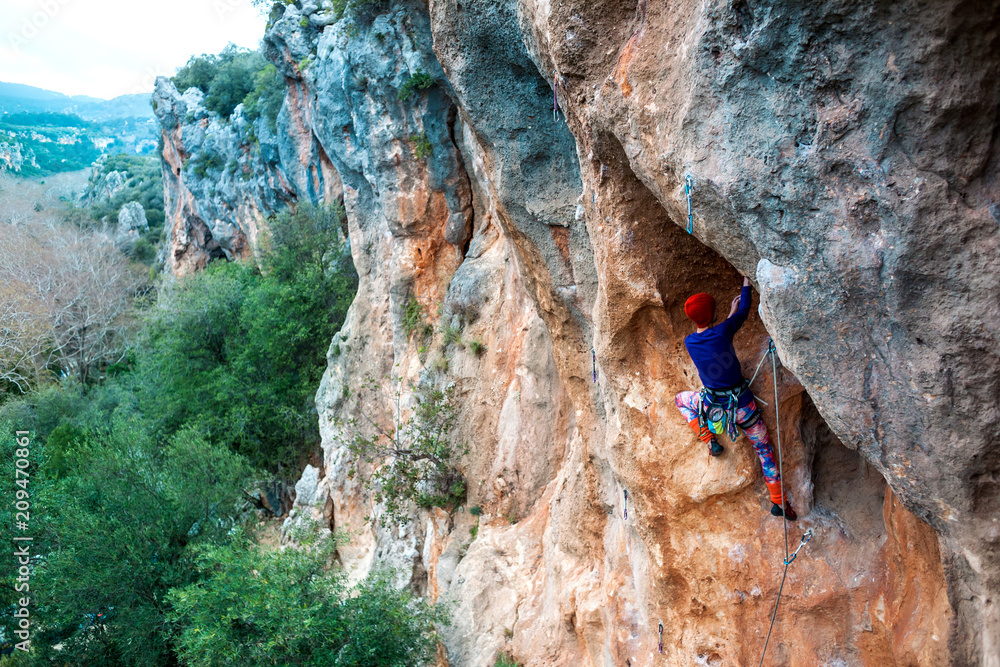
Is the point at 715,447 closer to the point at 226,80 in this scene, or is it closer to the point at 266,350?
the point at 266,350

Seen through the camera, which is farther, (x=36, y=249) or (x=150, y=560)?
(x=36, y=249)

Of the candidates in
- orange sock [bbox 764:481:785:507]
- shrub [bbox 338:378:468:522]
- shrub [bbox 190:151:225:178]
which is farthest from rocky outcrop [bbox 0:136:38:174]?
orange sock [bbox 764:481:785:507]

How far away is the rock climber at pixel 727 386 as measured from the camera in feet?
14.3

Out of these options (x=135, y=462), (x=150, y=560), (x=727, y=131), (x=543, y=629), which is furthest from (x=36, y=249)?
(x=727, y=131)

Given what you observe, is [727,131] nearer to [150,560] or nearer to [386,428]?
[386,428]

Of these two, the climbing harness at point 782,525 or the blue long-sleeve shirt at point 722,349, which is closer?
the blue long-sleeve shirt at point 722,349

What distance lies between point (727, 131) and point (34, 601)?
1342 centimetres

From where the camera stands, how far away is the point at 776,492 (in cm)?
453

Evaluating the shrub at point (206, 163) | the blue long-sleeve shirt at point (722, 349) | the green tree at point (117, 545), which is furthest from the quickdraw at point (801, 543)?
the shrub at point (206, 163)

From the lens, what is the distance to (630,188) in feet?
15.3

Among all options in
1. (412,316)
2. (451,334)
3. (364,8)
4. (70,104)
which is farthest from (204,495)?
(70,104)

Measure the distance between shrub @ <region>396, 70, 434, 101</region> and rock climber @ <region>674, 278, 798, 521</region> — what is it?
26.3 ft

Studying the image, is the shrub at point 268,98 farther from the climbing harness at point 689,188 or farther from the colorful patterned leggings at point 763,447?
the colorful patterned leggings at point 763,447

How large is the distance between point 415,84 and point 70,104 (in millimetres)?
74672
